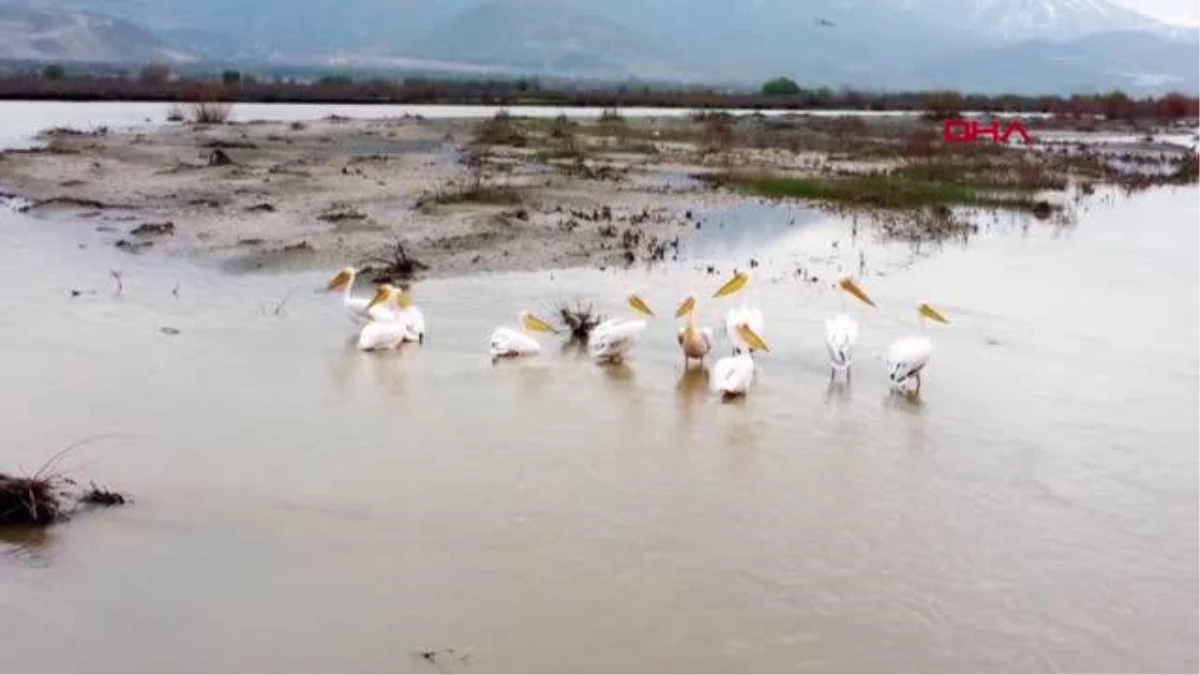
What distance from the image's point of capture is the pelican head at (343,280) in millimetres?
11125

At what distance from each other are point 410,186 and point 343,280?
30.1ft

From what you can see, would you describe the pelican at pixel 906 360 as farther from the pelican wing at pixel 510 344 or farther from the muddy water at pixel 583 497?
the pelican wing at pixel 510 344

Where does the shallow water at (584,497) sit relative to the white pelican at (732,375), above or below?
below

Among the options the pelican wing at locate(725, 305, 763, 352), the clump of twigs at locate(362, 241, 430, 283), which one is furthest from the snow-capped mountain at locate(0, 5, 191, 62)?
the pelican wing at locate(725, 305, 763, 352)

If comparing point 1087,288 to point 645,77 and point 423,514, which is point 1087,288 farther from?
point 645,77

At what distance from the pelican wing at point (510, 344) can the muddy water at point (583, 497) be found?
0.53 ft

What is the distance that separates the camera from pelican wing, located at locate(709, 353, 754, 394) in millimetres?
8883

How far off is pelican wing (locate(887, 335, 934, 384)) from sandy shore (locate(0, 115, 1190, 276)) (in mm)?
5473

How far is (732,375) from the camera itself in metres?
8.91

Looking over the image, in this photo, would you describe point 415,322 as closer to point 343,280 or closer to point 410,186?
point 343,280

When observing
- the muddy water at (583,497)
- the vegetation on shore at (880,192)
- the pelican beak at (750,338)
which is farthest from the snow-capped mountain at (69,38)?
the pelican beak at (750,338)

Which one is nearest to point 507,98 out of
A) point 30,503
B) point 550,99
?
point 550,99

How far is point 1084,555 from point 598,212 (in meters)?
12.1

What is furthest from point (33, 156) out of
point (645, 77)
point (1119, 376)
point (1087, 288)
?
point (645, 77)
